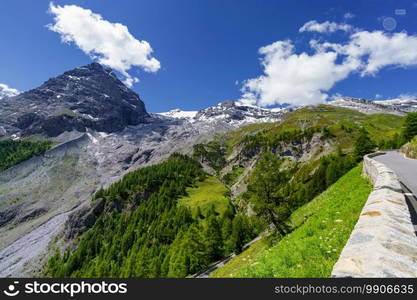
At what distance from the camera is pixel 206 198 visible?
147750mm

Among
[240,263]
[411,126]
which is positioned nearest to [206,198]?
[411,126]

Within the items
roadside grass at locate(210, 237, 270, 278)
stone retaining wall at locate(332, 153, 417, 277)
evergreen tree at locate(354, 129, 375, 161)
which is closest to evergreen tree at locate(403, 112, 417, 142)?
evergreen tree at locate(354, 129, 375, 161)

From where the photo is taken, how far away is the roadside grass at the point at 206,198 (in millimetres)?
132375

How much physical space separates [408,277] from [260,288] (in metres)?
3.13

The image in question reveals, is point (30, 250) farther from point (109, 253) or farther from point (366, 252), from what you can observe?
→ point (366, 252)

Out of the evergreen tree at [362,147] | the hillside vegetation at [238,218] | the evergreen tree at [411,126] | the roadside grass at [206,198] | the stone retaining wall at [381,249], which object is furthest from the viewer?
the roadside grass at [206,198]

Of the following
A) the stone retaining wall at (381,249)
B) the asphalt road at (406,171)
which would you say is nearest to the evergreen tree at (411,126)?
the asphalt road at (406,171)

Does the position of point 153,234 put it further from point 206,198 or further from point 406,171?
point 406,171

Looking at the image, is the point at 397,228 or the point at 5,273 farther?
the point at 5,273

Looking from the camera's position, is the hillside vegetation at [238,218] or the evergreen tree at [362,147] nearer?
the hillside vegetation at [238,218]

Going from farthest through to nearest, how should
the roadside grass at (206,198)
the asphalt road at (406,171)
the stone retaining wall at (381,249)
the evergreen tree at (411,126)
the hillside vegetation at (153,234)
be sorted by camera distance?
the roadside grass at (206,198) → the evergreen tree at (411,126) → the hillside vegetation at (153,234) → the asphalt road at (406,171) → the stone retaining wall at (381,249)

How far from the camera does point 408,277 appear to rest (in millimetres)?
4641

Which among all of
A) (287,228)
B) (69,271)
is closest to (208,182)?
(69,271)

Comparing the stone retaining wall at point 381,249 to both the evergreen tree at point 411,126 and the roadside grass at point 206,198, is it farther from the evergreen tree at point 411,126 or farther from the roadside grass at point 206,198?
the roadside grass at point 206,198
